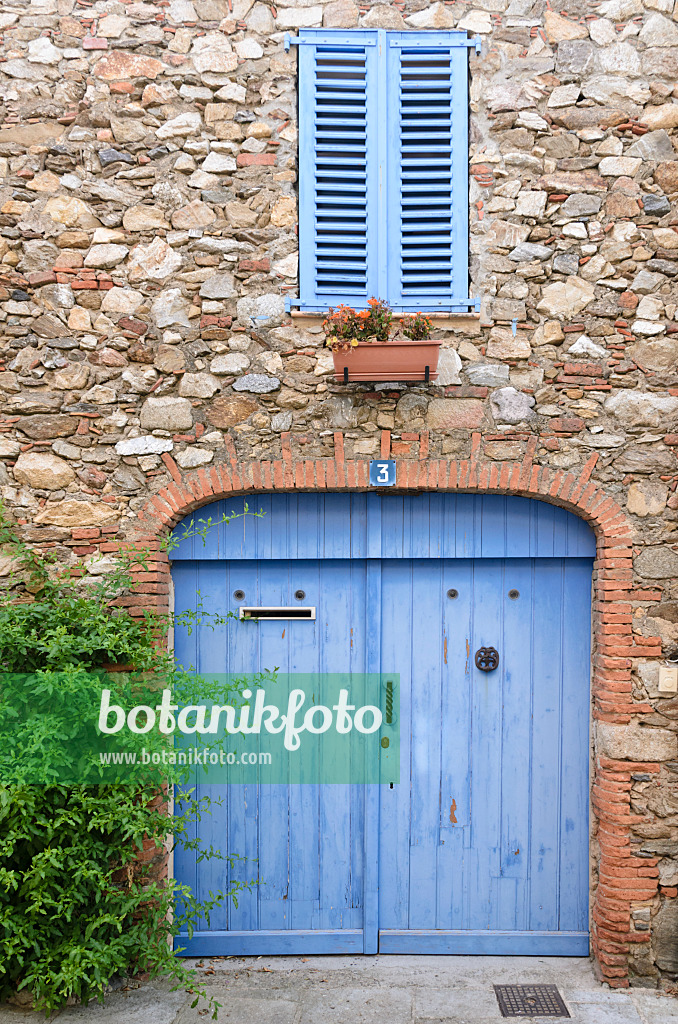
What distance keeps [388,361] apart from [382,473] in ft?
1.89

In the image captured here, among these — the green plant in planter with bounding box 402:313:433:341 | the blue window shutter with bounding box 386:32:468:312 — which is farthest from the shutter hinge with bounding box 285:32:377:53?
the green plant in planter with bounding box 402:313:433:341

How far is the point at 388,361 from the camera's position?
11.8 ft

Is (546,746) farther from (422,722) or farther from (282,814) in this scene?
(282,814)

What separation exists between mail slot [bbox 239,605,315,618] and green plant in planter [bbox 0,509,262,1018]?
18.2 inches


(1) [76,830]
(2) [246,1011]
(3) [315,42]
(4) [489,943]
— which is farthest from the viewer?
(4) [489,943]

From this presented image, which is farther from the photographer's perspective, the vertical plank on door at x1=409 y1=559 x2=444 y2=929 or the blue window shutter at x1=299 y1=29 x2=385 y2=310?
the vertical plank on door at x1=409 y1=559 x2=444 y2=929

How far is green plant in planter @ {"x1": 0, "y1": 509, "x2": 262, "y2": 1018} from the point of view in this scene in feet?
10.6

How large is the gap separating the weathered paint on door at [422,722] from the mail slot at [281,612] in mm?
50

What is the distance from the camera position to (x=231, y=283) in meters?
3.79

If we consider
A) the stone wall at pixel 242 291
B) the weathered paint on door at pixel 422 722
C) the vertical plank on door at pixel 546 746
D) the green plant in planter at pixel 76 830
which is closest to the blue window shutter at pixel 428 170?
the stone wall at pixel 242 291

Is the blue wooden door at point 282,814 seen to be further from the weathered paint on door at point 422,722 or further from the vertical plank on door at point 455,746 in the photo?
the vertical plank on door at point 455,746

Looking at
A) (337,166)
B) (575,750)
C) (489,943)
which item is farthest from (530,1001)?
(337,166)

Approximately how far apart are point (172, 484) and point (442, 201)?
6.72ft

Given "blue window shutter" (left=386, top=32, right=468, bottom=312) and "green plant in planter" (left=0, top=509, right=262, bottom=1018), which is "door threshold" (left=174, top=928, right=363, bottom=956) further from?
"blue window shutter" (left=386, top=32, right=468, bottom=312)
